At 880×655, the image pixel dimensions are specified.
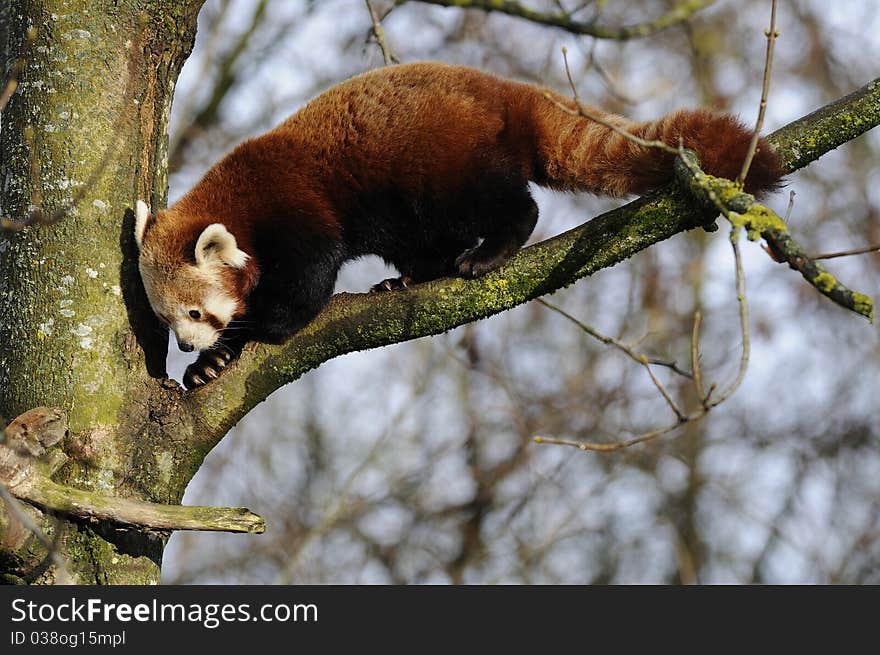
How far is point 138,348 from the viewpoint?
361 centimetres

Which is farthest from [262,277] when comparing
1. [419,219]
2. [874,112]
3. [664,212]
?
[874,112]

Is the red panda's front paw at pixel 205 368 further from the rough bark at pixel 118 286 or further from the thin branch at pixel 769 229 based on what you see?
the thin branch at pixel 769 229

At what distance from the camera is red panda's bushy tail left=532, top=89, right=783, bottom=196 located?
3.70 m

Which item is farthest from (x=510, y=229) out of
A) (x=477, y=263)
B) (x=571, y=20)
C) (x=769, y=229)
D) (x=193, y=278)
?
(x=769, y=229)

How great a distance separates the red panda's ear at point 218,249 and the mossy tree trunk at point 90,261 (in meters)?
0.75

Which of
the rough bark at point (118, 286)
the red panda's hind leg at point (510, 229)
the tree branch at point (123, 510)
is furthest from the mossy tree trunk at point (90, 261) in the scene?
the red panda's hind leg at point (510, 229)

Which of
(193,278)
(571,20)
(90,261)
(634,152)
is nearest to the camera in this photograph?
(90,261)

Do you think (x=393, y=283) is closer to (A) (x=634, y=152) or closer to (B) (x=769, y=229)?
(A) (x=634, y=152)

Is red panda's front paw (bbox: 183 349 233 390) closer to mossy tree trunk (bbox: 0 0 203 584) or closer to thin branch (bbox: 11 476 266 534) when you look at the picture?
mossy tree trunk (bbox: 0 0 203 584)

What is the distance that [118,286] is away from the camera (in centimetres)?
362

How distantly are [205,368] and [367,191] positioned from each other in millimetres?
1205

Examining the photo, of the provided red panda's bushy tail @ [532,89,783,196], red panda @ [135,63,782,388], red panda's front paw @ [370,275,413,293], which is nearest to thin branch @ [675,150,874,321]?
red panda's bushy tail @ [532,89,783,196]

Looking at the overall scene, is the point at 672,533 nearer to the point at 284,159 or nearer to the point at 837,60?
the point at 837,60

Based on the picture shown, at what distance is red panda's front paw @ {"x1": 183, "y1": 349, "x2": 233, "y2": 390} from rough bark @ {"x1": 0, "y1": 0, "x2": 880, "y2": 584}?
0.28 m
